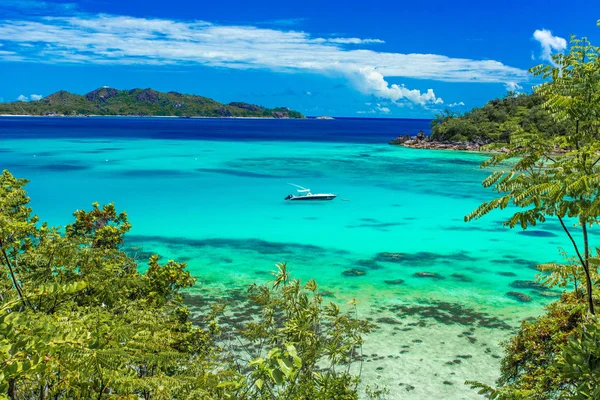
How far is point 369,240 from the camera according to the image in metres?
31.3

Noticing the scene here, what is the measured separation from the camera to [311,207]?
41.2m

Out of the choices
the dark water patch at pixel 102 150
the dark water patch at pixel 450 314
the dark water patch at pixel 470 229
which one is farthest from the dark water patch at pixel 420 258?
the dark water patch at pixel 102 150

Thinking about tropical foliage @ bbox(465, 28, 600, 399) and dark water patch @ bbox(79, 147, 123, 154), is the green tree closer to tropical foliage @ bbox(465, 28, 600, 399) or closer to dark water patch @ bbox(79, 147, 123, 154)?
tropical foliage @ bbox(465, 28, 600, 399)

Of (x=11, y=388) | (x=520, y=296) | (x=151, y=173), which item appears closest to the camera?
(x=11, y=388)

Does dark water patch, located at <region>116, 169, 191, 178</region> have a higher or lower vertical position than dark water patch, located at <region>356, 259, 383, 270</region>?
higher

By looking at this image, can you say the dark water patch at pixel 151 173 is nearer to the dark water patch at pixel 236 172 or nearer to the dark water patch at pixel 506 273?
the dark water patch at pixel 236 172

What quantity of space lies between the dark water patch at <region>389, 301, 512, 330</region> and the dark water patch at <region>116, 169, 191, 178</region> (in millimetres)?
42696

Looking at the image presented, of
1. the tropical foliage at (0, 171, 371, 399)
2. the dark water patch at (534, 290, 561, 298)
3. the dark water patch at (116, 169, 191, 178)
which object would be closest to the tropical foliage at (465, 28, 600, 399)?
the tropical foliage at (0, 171, 371, 399)

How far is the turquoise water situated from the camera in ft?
55.4

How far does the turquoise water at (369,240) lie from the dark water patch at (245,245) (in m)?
0.06

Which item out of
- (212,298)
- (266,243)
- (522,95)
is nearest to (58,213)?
(266,243)

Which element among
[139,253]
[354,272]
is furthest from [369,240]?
[139,253]

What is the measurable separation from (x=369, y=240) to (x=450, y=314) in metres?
→ 12.0

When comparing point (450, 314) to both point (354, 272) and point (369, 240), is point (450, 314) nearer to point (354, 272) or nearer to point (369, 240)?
point (354, 272)
